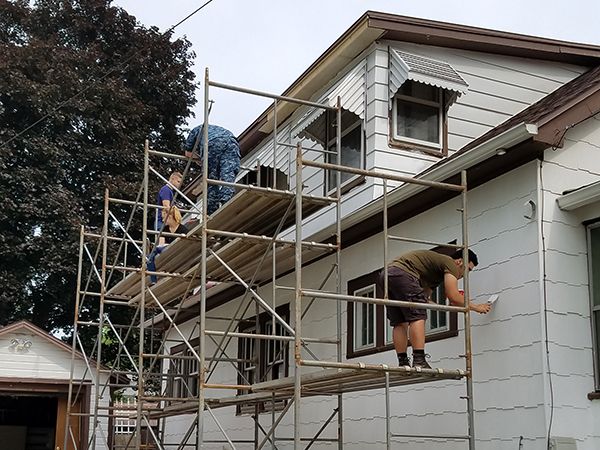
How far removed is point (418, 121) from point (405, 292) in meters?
4.10

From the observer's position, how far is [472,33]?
40.1 ft

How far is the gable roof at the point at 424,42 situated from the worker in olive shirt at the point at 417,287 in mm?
4212

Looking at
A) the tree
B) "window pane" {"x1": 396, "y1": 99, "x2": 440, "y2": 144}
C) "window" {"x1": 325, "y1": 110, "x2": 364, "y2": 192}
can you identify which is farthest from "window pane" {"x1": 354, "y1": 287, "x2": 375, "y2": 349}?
the tree

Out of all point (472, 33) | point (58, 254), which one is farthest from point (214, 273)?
point (58, 254)

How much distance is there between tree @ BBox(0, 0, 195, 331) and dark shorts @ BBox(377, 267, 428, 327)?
21.7m

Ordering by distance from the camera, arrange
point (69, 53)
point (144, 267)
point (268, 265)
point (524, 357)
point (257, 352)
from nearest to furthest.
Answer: point (524, 357)
point (144, 267)
point (268, 265)
point (257, 352)
point (69, 53)

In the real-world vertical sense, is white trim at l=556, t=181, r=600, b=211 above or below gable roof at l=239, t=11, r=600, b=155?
below

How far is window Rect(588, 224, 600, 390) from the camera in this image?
8334mm

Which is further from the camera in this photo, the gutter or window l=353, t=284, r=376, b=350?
window l=353, t=284, r=376, b=350

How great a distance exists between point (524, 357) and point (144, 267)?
17.7 feet

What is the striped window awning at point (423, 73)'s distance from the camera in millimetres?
11500

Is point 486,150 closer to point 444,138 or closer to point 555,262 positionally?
point 555,262

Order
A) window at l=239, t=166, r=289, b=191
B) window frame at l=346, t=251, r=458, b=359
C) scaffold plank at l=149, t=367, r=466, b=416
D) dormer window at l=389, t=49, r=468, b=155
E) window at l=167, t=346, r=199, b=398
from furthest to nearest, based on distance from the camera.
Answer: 1. window at l=167, t=346, r=199, b=398
2. window at l=239, t=166, r=289, b=191
3. dormer window at l=389, t=49, r=468, b=155
4. window frame at l=346, t=251, r=458, b=359
5. scaffold plank at l=149, t=367, r=466, b=416

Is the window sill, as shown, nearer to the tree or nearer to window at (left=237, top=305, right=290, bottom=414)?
window at (left=237, top=305, right=290, bottom=414)
